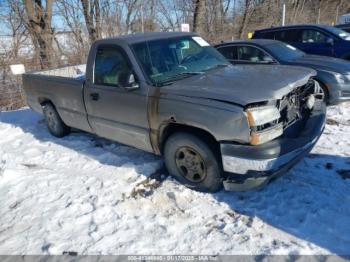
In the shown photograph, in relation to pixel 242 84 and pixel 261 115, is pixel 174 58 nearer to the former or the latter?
pixel 242 84

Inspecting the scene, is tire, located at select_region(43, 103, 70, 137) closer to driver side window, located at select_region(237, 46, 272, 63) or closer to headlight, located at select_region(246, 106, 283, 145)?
headlight, located at select_region(246, 106, 283, 145)

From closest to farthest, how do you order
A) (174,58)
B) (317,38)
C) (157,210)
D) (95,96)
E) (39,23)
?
(157,210) < (174,58) < (95,96) < (317,38) < (39,23)

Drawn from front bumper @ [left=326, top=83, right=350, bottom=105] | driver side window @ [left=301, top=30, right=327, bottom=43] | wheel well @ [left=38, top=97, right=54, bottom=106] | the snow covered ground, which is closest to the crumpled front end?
the snow covered ground

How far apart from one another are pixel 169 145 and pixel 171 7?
17.7 m

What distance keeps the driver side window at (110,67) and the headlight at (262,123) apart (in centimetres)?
171

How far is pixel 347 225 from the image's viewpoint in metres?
3.19

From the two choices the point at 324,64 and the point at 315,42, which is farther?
the point at 315,42

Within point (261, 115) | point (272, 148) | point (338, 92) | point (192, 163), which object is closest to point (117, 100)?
point (192, 163)

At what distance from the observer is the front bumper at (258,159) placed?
3193 mm

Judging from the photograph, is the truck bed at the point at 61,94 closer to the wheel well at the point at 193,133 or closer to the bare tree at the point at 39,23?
the wheel well at the point at 193,133

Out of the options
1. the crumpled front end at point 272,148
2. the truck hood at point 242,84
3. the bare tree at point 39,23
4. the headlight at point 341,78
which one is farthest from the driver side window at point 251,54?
the bare tree at point 39,23

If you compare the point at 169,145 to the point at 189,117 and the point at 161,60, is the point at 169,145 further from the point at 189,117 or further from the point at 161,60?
the point at 161,60

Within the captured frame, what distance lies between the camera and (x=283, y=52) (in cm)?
741

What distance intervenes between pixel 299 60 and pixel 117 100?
4621mm
